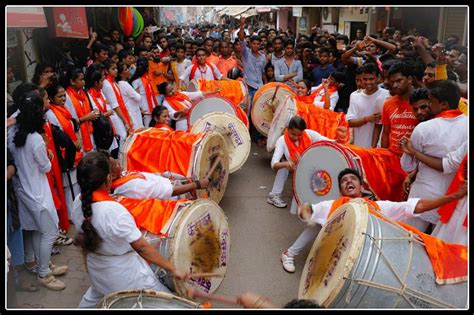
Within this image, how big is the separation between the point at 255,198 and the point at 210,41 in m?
4.32

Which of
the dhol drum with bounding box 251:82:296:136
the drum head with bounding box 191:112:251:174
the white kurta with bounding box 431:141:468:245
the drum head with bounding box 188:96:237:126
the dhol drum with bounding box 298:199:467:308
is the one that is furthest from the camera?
the dhol drum with bounding box 251:82:296:136

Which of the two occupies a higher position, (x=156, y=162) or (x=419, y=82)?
(x=419, y=82)

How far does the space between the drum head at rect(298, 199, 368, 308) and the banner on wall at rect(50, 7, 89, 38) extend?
5.22 m

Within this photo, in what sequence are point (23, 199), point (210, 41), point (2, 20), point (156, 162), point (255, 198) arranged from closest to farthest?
point (2, 20)
point (23, 199)
point (156, 162)
point (255, 198)
point (210, 41)

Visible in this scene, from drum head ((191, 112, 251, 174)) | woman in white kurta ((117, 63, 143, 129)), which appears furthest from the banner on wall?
drum head ((191, 112, 251, 174))

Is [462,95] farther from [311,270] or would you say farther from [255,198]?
[255,198]

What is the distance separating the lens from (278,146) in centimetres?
479

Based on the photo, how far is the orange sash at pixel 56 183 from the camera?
3.78 meters

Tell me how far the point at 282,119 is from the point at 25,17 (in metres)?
3.26

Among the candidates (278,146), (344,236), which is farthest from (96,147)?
(344,236)

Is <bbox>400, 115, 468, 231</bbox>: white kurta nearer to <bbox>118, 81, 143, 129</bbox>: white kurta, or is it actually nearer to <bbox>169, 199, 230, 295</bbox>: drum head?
<bbox>169, 199, 230, 295</bbox>: drum head

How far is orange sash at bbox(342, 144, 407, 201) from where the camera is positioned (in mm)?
3701

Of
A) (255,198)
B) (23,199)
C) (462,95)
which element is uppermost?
(462,95)

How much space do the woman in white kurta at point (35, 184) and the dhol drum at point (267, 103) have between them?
12.3 feet
